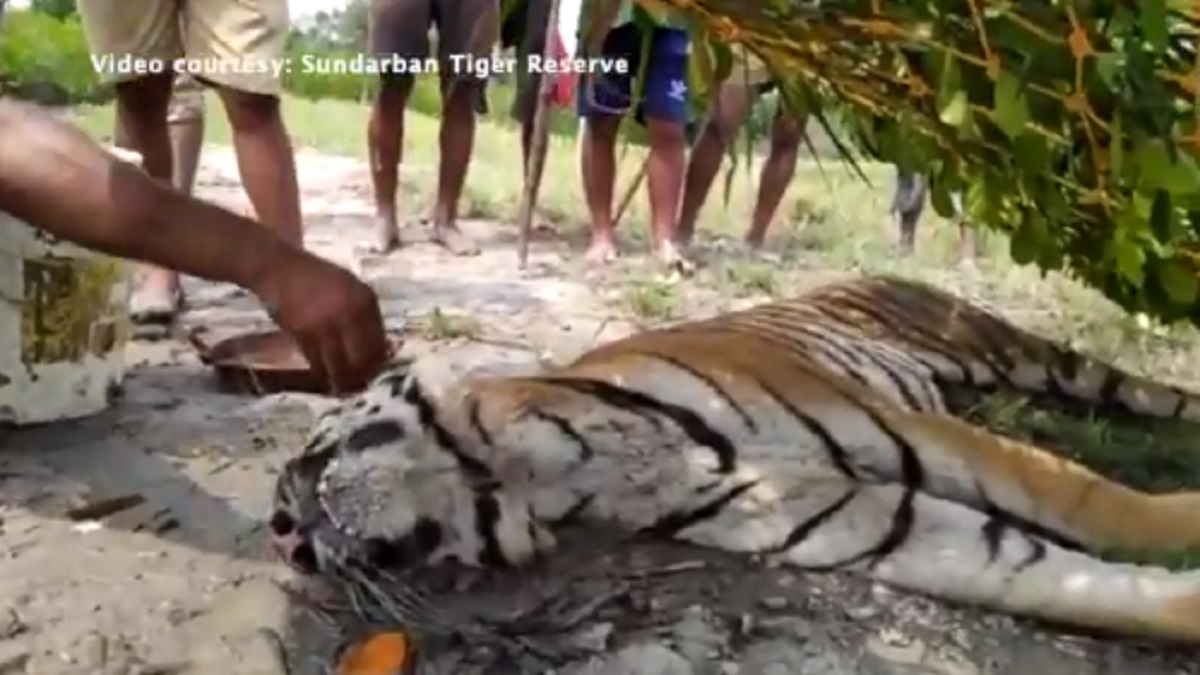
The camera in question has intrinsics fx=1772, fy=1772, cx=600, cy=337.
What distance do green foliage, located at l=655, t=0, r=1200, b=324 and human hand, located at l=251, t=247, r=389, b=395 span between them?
1.04 ft

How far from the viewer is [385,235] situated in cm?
312

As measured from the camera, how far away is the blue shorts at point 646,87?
2100 mm

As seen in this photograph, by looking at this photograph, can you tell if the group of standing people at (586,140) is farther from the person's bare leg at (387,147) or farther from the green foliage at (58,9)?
the green foliage at (58,9)

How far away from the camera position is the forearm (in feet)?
4.26

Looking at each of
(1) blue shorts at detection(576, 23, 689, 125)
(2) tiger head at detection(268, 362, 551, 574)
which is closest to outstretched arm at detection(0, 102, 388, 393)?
(2) tiger head at detection(268, 362, 551, 574)

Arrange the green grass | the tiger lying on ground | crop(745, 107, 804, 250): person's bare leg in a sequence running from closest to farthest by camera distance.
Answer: the tiger lying on ground → the green grass → crop(745, 107, 804, 250): person's bare leg

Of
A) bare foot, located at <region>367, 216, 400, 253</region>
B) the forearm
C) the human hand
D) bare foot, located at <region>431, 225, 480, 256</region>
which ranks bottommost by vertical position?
bare foot, located at <region>367, 216, 400, 253</region>

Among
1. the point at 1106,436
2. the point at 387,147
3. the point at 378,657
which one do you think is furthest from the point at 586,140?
the point at 378,657

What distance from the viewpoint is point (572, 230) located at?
9.75 ft

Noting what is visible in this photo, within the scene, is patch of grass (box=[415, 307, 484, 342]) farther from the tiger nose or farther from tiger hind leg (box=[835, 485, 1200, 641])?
tiger hind leg (box=[835, 485, 1200, 641])

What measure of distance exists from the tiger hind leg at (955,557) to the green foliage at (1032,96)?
227 mm

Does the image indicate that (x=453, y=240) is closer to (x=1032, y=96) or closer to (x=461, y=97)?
(x=461, y=97)

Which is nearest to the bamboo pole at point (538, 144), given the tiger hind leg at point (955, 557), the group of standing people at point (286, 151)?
the group of standing people at point (286, 151)

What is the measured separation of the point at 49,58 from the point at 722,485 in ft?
6.76
